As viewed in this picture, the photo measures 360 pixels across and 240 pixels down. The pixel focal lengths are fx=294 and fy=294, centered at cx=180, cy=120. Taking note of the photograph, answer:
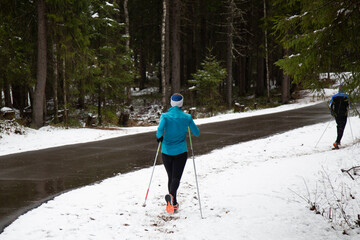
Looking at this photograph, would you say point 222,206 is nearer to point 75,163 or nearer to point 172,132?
point 172,132

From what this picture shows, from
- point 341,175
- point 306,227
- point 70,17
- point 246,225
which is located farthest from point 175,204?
point 70,17

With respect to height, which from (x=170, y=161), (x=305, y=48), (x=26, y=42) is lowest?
(x=170, y=161)

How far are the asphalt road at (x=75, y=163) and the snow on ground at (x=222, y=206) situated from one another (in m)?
0.50

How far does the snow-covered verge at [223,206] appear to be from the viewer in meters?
4.65

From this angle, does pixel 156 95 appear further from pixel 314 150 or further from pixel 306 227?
pixel 306 227

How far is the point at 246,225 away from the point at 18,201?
173 inches

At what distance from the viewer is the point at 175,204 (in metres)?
5.57

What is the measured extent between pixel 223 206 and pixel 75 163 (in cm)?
514

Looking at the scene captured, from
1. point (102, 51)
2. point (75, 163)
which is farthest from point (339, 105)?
point (102, 51)

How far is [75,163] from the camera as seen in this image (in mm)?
8953

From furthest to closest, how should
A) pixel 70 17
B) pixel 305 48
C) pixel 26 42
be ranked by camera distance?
pixel 26 42, pixel 70 17, pixel 305 48

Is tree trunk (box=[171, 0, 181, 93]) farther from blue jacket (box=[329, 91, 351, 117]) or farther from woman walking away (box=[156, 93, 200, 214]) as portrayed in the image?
woman walking away (box=[156, 93, 200, 214])

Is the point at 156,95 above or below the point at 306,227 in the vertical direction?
above

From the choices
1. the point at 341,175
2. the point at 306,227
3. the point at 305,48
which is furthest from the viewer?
the point at 341,175
